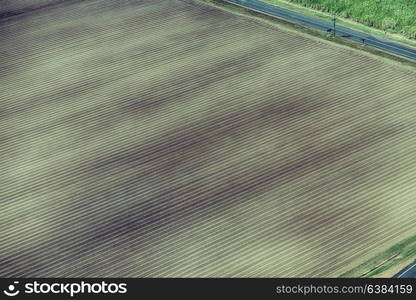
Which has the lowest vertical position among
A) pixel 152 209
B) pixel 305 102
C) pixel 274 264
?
pixel 274 264

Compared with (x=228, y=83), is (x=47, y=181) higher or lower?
lower

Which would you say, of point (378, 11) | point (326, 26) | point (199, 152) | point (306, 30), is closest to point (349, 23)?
point (326, 26)

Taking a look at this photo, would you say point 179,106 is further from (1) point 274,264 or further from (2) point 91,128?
(1) point 274,264

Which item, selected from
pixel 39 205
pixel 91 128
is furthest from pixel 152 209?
pixel 91 128

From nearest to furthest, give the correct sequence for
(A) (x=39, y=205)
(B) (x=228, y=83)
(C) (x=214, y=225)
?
1. (C) (x=214, y=225)
2. (A) (x=39, y=205)
3. (B) (x=228, y=83)

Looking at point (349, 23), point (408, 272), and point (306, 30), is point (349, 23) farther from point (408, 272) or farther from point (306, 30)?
point (408, 272)

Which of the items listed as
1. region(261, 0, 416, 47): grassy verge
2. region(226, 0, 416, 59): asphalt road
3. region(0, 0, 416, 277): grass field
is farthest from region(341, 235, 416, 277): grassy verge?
A: region(261, 0, 416, 47): grassy verge

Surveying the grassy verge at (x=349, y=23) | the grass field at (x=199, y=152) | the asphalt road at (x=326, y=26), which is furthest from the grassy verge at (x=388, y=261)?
the grassy verge at (x=349, y=23)

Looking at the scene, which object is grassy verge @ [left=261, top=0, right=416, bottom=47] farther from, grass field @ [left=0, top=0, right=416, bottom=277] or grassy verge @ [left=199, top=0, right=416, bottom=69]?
grass field @ [left=0, top=0, right=416, bottom=277]

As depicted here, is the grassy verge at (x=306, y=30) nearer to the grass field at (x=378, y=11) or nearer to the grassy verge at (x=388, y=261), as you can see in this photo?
the grass field at (x=378, y=11)
